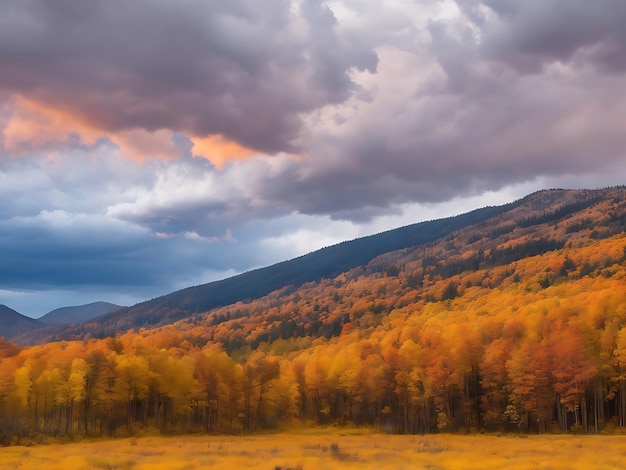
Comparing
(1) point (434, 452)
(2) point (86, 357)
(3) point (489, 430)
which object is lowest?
(3) point (489, 430)

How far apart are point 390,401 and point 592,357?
3855cm

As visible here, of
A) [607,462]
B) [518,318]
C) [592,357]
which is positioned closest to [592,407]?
[592,357]

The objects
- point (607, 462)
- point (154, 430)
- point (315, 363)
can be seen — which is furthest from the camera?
point (315, 363)

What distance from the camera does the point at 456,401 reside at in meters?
104

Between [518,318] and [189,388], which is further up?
[518,318]

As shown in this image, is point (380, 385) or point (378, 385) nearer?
point (380, 385)

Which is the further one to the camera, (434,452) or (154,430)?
(154,430)

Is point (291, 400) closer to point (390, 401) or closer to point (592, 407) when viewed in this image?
point (390, 401)

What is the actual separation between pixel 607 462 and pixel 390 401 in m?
72.5

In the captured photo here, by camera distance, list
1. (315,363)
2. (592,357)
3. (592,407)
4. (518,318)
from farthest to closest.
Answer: (315,363), (518,318), (592,407), (592,357)

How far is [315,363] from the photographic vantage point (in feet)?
430

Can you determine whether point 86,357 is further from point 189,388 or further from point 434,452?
point 434,452

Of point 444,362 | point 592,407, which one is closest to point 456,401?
point 444,362

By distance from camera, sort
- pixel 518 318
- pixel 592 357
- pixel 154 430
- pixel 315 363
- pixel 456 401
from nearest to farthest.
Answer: pixel 592 357 → pixel 154 430 → pixel 456 401 → pixel 518 318 → pixel 315 363
